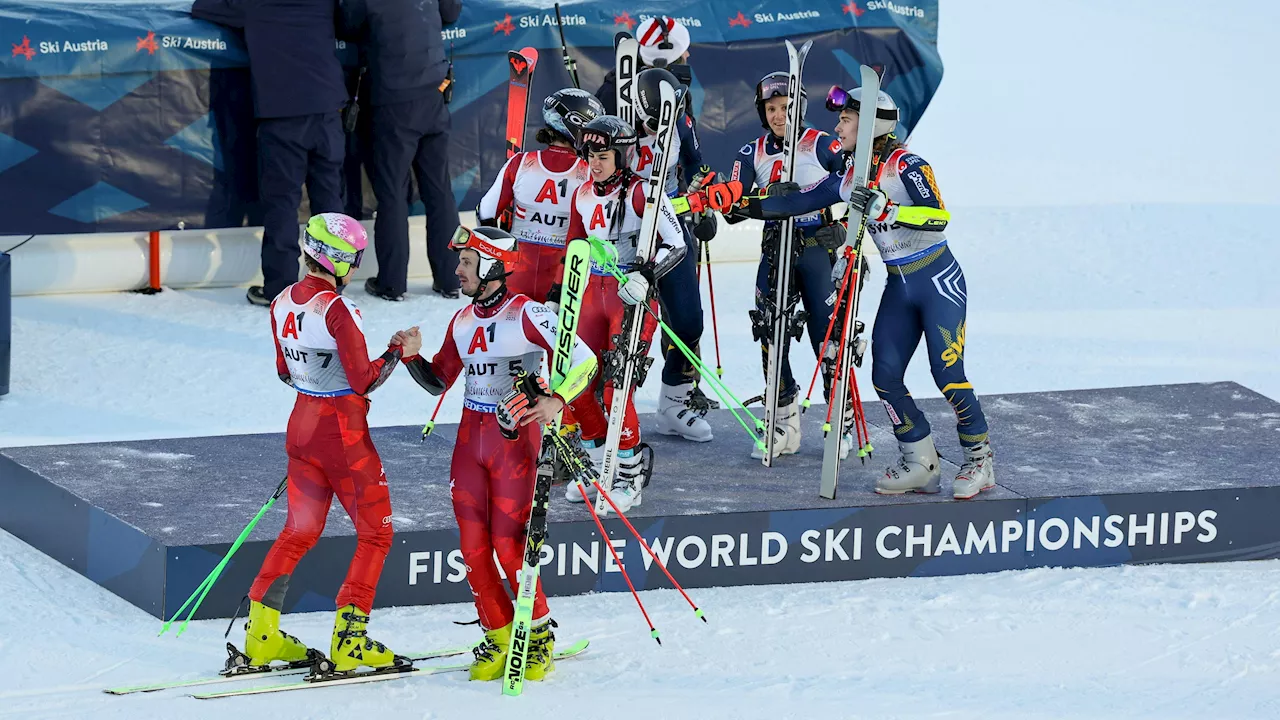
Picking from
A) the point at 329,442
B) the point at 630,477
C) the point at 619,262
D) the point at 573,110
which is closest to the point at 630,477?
the point at 630,477

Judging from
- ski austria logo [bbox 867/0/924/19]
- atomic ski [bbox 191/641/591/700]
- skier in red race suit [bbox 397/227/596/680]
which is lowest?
atomic ski [bbox 191/641/591/700]

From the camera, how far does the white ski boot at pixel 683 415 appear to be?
363 inches

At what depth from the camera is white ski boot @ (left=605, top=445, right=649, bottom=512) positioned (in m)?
7.99

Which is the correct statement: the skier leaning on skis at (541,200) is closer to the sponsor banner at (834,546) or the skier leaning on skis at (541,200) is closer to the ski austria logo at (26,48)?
the sponsor banner at (834,546)

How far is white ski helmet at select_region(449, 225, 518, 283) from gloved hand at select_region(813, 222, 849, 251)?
243 centimetres

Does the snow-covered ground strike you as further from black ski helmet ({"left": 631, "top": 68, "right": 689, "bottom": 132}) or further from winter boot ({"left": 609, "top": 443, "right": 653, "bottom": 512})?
black ski helmet ({"left": 631, "top": 68, "right": 689, "bottom": 132})

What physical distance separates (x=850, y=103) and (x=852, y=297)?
0.86m

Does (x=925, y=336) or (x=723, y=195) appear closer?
(x=925, y=336)

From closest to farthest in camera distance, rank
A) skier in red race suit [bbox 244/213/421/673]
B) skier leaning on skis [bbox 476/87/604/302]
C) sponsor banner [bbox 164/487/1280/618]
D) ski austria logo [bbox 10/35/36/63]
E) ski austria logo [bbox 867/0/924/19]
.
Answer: skier in red race suit [bbox 244/213/421/673], sponsor banner [bbox 164/487/1280/618], skier leaning on skis [bbox 476/87/604/302], ski austria logo [bbox 10/35/36/63], ski austria logo [bbox 867/0/924/19]

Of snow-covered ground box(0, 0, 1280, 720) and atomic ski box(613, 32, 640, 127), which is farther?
atomic ski box(613, 32, 640, 127)

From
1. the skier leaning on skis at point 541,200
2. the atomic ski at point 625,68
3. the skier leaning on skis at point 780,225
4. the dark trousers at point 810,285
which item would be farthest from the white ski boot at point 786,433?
the atomic ski at point 625,68

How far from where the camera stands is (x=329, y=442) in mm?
6590

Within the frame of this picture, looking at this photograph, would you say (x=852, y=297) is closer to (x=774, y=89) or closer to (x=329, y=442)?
(x=774, y=89)

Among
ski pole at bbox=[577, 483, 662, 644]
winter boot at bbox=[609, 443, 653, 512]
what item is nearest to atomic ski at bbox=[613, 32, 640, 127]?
winter boot at bbox=[609, 443, 653, 512]
